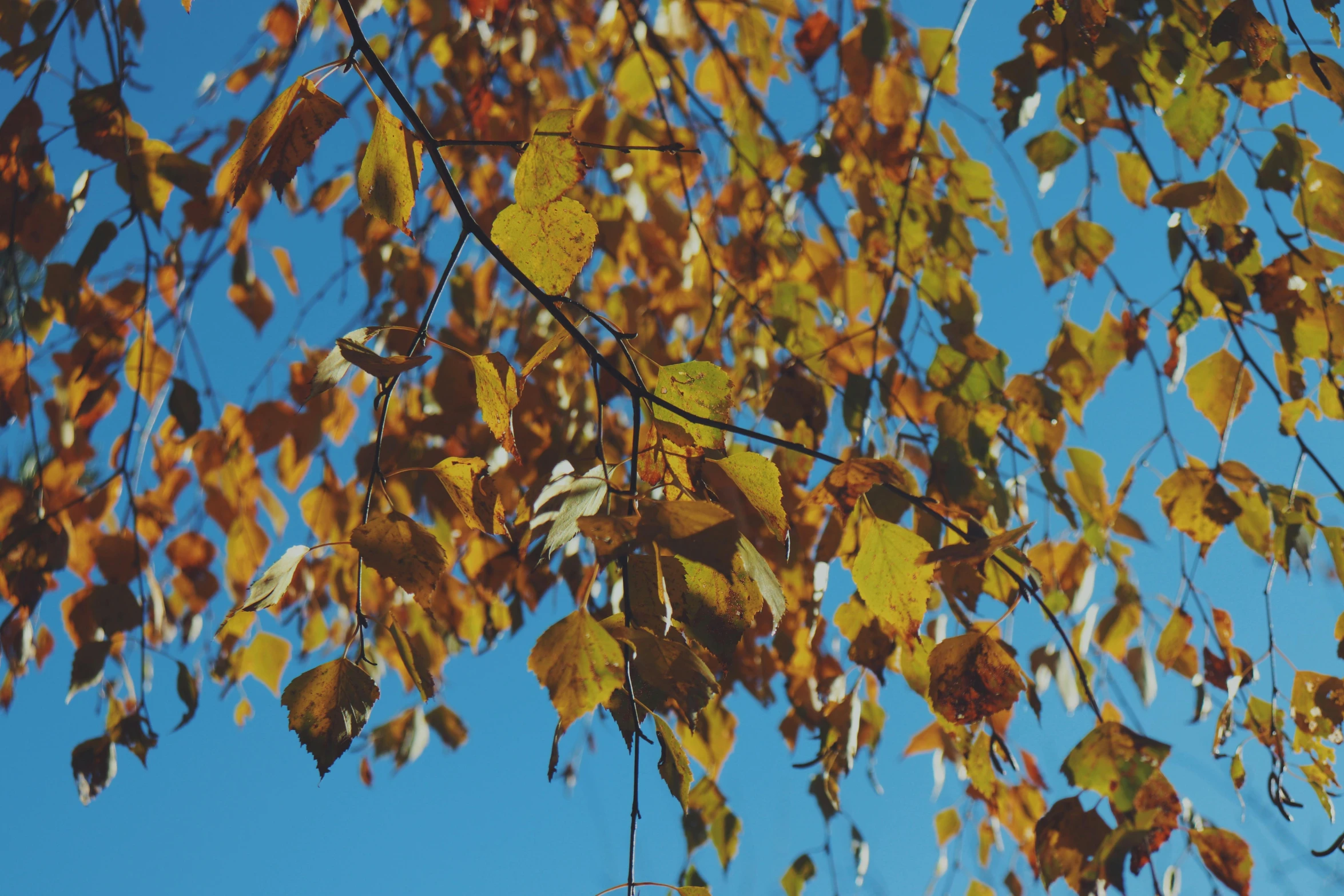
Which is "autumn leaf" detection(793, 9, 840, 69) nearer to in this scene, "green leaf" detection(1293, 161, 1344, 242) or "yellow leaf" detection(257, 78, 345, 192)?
"green leaf" detection(1293, 161, 1344, 242)

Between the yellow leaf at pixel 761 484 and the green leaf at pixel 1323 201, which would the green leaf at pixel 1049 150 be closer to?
the green leaf at pixel 1323 201

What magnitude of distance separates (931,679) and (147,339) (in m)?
1.33

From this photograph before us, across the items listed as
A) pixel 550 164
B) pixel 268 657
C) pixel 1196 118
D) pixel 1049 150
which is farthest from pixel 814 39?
pixel 268 657

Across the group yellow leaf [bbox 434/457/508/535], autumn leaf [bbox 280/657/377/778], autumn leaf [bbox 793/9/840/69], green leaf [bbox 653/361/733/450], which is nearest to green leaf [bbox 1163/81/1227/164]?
autumn leaf [bbox 793/9/840/69]

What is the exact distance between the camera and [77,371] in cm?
153

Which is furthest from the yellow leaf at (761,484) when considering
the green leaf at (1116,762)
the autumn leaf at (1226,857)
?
the autumn leaf at (1226,857)

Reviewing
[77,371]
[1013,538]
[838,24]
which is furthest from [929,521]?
[77,371]

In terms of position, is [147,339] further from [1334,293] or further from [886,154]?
[1334,293]

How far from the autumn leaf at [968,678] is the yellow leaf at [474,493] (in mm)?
285

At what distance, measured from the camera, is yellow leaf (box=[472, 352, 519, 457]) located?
493mm

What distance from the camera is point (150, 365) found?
4.80 feet

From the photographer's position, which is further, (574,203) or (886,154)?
(886,154)

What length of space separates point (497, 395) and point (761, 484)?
15 cm

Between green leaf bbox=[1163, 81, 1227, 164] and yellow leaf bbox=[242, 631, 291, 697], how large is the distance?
1346 mm
